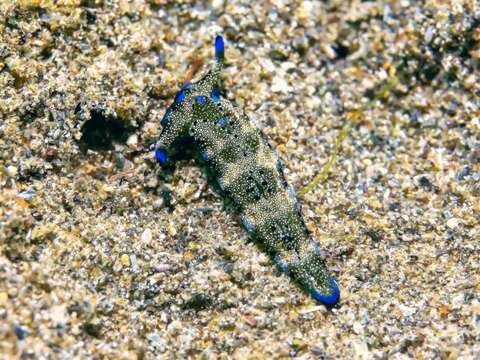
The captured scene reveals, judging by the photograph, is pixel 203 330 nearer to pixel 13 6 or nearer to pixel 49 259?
pixel 49 259

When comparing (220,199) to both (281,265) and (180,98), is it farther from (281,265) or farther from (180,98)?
(180,98)

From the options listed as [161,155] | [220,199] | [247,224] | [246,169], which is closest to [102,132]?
[161,155]

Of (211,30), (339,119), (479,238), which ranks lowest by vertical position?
(479,238)

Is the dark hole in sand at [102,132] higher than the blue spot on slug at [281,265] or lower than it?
higher

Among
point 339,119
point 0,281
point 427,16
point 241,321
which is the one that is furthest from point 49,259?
point 427,16

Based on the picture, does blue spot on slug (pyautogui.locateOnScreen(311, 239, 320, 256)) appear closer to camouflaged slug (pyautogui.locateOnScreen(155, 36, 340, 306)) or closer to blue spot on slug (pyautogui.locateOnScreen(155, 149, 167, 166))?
camouflaged slug (pyautogui.locateOnScreen(155, 36, 340, 306))

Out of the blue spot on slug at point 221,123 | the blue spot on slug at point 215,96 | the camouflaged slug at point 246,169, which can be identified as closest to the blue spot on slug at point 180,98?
the camouflaged slug at point 246,169

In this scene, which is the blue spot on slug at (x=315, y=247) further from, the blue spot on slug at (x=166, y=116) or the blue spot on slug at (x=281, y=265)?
the blue spot on slug at (x=166, y=116)
